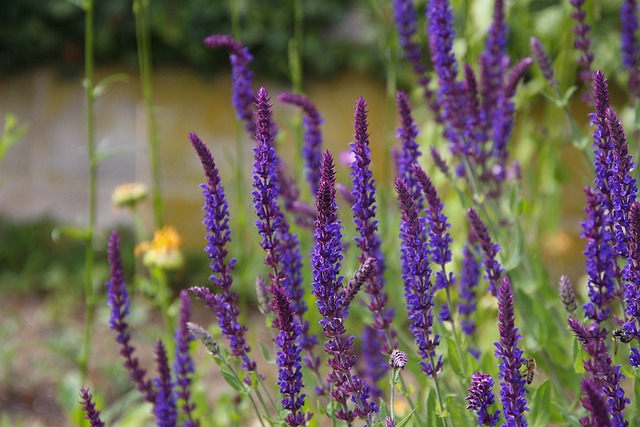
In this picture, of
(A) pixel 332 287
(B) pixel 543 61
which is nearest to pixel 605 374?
(A) pixel 332 287

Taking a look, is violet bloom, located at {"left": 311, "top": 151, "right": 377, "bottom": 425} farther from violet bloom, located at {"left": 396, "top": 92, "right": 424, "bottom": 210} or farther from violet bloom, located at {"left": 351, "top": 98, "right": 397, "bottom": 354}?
violet bloom, located at {"left": 396, "top": 92, "right": 424, "bottom": 210}

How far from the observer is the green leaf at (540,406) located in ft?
5.81

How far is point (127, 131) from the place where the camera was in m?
6.70

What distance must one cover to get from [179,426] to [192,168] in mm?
4313

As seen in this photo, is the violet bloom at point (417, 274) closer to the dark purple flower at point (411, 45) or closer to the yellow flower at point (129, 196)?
the dark purple flower at point (411, 45)

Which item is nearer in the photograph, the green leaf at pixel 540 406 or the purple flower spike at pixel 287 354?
the purple flower spike at pixel 287 354

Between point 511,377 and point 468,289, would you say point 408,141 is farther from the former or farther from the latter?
point 511,377

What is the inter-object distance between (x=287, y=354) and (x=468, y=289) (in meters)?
0.98

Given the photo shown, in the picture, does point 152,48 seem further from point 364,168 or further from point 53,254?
point 364,168

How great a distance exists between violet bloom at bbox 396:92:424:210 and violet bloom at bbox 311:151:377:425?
56cm

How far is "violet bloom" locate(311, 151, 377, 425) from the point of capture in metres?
1.29

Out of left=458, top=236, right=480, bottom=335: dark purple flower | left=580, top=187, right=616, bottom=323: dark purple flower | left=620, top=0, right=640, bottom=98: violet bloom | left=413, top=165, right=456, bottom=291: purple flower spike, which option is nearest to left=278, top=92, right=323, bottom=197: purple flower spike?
left=458, top=236, right=480, bottom=335: dark purple flower

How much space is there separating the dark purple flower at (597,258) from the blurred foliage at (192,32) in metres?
4.45

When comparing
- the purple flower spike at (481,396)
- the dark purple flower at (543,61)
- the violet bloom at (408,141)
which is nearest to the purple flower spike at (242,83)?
the violet bloom at (408,141)
